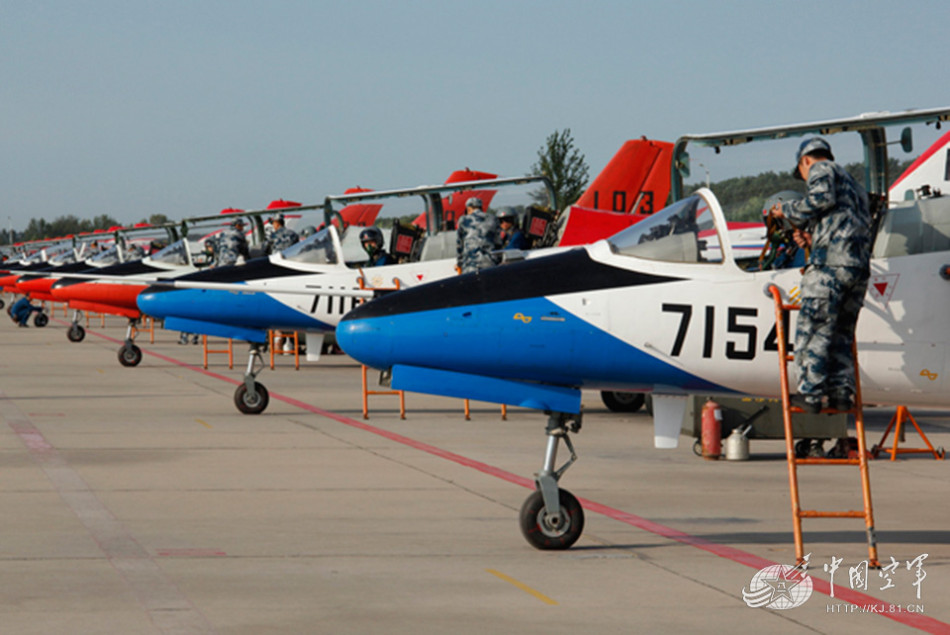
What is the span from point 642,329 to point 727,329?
54cm

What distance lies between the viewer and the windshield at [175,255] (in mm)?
27797

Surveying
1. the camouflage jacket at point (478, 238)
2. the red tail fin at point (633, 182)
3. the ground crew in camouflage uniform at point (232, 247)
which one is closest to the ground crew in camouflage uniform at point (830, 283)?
the camouflage jacket at point (478, 238)

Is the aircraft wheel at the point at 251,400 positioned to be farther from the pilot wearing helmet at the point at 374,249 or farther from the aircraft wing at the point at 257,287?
the pilot wearing helmet at the point at 374,249

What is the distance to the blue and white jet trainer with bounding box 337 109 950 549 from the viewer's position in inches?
312

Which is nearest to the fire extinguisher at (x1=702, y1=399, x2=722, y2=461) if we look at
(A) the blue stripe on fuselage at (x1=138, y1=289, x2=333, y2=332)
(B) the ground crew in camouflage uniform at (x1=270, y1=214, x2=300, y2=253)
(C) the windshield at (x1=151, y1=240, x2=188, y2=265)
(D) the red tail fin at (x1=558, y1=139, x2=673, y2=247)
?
(A) the blue stripe on fuselage at (x1=138, y1=289, x2=333, y2=332)

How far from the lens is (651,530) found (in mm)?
8945

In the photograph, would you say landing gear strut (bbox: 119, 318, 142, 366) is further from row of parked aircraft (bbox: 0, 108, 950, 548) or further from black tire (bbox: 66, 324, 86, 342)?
row of parked aircraft (bbox: 0, 108, 950, 548)

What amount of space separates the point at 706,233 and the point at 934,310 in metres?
1.47

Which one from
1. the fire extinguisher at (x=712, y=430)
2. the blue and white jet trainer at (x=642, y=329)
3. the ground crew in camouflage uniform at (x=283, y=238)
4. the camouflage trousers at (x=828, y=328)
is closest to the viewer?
the camouflage trousers at (x=828, y=328)

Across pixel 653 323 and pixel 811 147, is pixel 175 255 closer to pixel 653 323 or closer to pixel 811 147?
pixel 653 323

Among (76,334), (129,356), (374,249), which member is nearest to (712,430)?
(374,249)

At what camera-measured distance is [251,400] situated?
16.6m

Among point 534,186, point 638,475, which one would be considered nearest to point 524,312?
point 638,475

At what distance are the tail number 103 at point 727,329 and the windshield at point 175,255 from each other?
21182 mm
